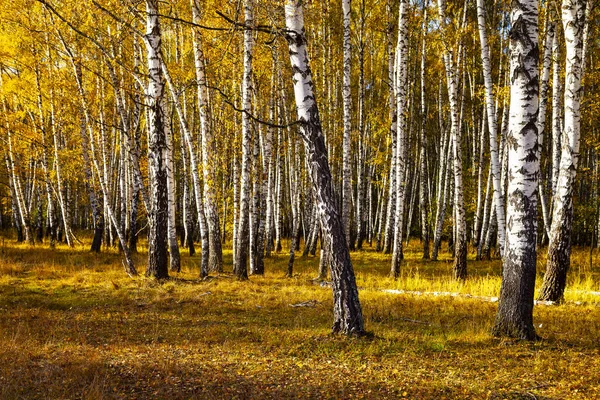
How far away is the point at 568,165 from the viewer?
333 inches

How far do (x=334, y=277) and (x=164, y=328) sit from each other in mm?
3139

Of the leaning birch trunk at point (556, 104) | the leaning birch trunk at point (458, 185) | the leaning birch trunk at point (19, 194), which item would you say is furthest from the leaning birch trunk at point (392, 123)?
the leaning birch trunk at point (19, 194)

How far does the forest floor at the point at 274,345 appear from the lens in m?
4.64

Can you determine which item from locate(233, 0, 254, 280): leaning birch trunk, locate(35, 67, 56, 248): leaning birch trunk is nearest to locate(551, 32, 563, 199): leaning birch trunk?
locate(233, 0, 254, 280): leaning birch trunk

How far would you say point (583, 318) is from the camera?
7527mm

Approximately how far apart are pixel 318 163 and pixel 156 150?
6.72 m

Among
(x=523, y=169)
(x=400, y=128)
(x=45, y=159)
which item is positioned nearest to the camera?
(x=523, y=169)

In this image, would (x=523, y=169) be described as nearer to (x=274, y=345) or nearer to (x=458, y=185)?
(x=274, y=345)

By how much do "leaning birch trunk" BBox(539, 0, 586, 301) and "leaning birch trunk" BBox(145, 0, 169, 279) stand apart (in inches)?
348

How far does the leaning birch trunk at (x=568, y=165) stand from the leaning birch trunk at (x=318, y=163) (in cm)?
471

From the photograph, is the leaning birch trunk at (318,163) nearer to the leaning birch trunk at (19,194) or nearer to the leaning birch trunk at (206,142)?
the leaning birch trunk at (206,142)

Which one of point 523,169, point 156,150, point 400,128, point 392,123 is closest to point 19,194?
point 156,150

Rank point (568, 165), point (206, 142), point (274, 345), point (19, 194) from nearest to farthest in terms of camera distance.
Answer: point (274, 345) < point (568, 165) < point (206, 142) < point (19, 194)

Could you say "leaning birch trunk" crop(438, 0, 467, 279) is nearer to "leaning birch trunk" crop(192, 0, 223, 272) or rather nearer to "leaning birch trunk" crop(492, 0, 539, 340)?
"leaning birch trunk" crop(492, 0, 539, 340)
